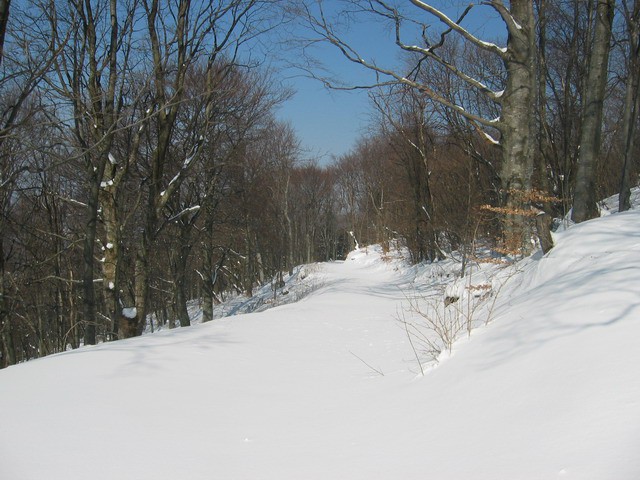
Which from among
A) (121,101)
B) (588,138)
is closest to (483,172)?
(588,138)

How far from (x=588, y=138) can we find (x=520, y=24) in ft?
7.43

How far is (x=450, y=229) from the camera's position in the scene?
13.0 meters

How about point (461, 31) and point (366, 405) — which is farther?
point (461, 31)

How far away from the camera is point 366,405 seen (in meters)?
2.81

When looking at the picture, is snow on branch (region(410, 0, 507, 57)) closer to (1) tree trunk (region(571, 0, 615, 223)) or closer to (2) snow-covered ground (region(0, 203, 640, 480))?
(1) tree trunk (region(571, 0, 615, 223))

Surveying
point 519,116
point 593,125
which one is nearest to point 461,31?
point 519,116

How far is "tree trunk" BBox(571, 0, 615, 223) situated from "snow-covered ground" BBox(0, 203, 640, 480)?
295 cm

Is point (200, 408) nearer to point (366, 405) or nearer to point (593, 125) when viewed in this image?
point (366, 405)

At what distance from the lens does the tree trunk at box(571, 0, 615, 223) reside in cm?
680

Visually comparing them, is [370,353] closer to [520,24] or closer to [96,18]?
[520,24]

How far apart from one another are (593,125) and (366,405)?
6.70 m

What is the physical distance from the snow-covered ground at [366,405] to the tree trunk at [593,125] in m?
2.95

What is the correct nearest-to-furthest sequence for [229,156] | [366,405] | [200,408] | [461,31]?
[200,408] → [366,405] → [461,31] → [229,156]

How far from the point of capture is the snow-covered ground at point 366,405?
1808 mm
